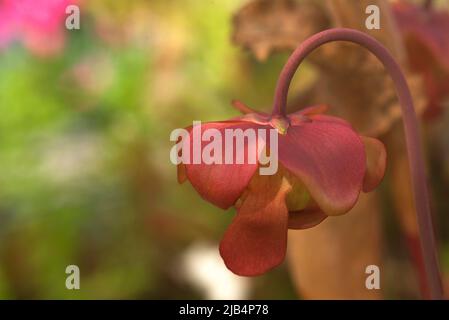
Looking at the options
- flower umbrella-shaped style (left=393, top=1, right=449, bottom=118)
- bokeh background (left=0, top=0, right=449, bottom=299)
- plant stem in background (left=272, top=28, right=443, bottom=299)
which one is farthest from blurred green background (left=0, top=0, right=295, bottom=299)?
plant stem in background (left=272, top=28, right=443, bottom=299)

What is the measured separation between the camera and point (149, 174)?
1.35 metres

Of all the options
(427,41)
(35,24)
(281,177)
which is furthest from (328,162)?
(35,24)

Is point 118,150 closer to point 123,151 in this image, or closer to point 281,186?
point 123,151

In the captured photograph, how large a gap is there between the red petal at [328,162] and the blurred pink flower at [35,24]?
90 cm

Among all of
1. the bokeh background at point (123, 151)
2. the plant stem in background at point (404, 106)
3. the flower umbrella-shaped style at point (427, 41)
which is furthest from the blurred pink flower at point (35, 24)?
the plant stem in background at point (404, 106)

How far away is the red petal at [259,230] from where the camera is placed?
0.54 meters

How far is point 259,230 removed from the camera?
0.54 metres

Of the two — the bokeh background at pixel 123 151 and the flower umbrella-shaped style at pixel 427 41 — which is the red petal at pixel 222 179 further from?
the bokeh background at pixel 123 151

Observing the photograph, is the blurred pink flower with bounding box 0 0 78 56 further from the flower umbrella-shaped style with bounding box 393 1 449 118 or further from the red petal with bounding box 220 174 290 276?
the red petal with bounding box 220 174 290 276

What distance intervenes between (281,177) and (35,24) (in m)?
0.95
